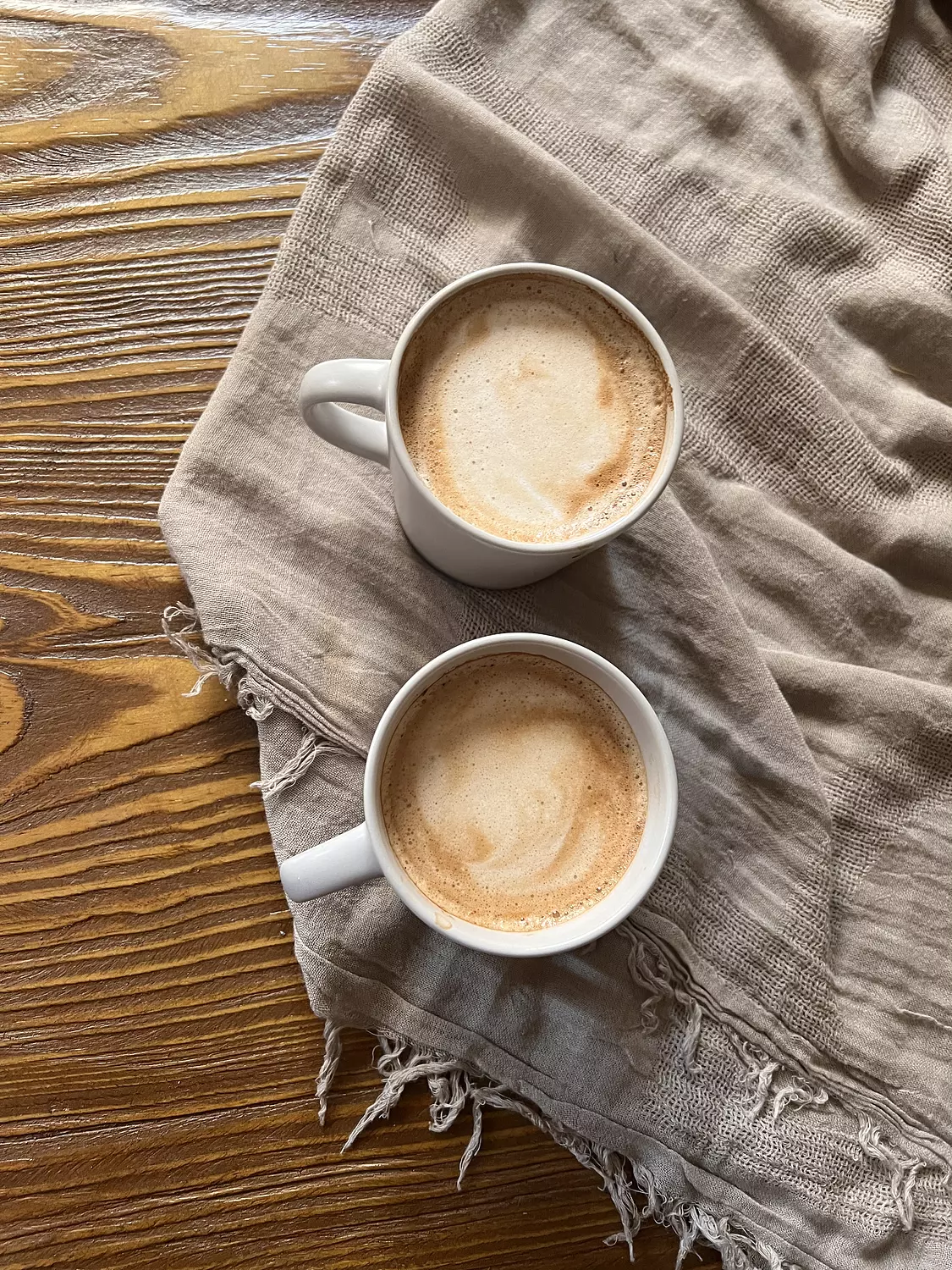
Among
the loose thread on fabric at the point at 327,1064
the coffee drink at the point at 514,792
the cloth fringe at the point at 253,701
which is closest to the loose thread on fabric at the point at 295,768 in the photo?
the cloth fringe at the point at 253,701

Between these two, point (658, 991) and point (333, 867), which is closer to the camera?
point (333, 867)

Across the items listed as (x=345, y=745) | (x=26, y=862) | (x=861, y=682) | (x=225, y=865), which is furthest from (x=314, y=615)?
(x=861, y=682)

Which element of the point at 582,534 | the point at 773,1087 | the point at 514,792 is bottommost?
the point at 773,1087

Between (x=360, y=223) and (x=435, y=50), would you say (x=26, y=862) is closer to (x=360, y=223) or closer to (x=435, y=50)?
(x=360, y=223)

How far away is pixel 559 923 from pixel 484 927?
0.06 metres

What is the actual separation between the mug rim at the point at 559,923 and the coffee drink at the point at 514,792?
0.01m

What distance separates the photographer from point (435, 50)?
2.99 feet

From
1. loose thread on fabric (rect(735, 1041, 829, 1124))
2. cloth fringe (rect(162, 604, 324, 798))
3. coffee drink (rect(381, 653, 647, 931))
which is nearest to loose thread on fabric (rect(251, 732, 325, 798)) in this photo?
cloth fringe (rect(162, 604, 324, 798))

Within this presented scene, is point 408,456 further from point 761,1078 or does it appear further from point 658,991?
point 761,1078

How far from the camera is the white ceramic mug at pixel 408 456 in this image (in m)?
0.75

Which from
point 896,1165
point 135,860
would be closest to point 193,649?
point 135,860

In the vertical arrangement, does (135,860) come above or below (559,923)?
below

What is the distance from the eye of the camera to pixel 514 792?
0.79 m

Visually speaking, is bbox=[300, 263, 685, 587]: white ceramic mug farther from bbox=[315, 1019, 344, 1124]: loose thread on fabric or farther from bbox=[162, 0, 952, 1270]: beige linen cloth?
bbox=[315, 1019, 344, 1124]: loose thread on fabric
